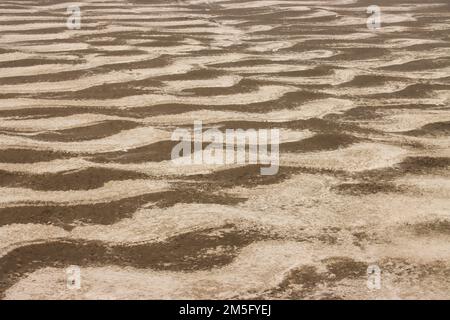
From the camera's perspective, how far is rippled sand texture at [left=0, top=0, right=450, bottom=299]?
254 centimetres

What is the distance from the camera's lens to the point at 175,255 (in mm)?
2666

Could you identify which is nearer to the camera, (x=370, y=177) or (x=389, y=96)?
(x=370, y=177)

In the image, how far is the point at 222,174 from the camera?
3.53 meters

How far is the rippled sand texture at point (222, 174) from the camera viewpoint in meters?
2.54

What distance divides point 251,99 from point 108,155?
1.53 meters

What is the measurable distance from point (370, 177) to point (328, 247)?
0.87 meters
